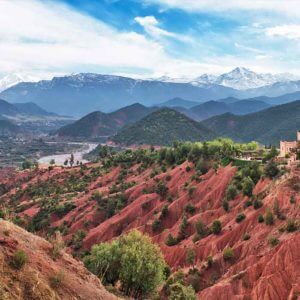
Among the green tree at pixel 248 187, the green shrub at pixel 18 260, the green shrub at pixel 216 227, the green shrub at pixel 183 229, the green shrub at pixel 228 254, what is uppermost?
→ the green shrub at pixel 18 260

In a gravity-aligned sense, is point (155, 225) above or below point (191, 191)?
below

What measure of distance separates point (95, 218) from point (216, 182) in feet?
89.2

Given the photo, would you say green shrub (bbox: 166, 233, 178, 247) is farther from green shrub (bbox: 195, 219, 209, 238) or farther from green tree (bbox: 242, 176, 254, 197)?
green tree (bbox: 242, 176, 254, 197)

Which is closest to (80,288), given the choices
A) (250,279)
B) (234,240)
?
(250,279)

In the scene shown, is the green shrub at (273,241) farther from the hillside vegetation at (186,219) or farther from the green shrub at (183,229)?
the green shrub at (183,229)

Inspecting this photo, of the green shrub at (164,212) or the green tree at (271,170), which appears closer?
the green tree at (271,170)

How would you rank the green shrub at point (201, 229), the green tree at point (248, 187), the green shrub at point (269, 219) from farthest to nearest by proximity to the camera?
the green tree at point (248, 187) < the green shrub at point (201, 229) < the green shrub at point (269, 219)

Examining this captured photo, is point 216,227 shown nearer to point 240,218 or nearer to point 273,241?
point 240,218

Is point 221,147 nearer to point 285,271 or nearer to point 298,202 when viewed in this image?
point 298,202

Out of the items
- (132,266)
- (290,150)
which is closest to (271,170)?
(290,150)

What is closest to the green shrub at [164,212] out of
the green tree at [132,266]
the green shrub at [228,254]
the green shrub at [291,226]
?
the green shrub at [228,254]

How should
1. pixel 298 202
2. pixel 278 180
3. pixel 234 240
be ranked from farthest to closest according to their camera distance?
pixel 278 180, pixel 234 240, pixel 298 202

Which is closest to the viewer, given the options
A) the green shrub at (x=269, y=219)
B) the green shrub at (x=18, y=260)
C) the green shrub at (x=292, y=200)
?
the green shrub at (x=18, y=260)

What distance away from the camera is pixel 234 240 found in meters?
56.1
